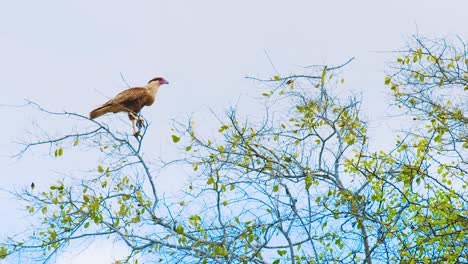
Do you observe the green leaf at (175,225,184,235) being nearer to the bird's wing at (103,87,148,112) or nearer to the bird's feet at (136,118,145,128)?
the bird's feet at (136,118,145,128)

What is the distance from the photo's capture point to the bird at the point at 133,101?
10.1 metres

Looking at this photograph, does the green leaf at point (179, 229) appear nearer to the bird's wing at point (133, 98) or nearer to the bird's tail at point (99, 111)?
the bird's tail at point (99, 111)

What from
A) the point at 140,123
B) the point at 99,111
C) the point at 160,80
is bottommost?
the point at 140,123

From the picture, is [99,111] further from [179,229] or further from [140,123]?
[179,229]

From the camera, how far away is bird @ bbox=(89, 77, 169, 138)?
10.1 meters

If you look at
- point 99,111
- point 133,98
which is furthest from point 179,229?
point 133,98

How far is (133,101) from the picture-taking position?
10.9 m

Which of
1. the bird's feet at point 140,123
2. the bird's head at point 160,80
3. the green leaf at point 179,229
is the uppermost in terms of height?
the bird's head at point 160,80

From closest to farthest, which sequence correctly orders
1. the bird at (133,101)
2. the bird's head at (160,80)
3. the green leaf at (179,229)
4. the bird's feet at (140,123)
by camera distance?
the green leaf at (179,229) < the bird's feet at (140,123) < the bird at (133,101) < the bird's head at (160,80)

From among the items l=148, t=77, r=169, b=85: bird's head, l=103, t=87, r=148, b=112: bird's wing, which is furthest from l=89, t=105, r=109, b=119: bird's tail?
l=148, t=77, r=169, b=85: bird's head

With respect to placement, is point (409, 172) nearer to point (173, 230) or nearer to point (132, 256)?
point (173, 230)

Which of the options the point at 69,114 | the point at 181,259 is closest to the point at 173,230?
the point at 181,259

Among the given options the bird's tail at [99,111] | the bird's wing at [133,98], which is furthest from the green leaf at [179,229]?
the bird's wing at [133,98]

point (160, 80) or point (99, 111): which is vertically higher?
point (160, 80)
